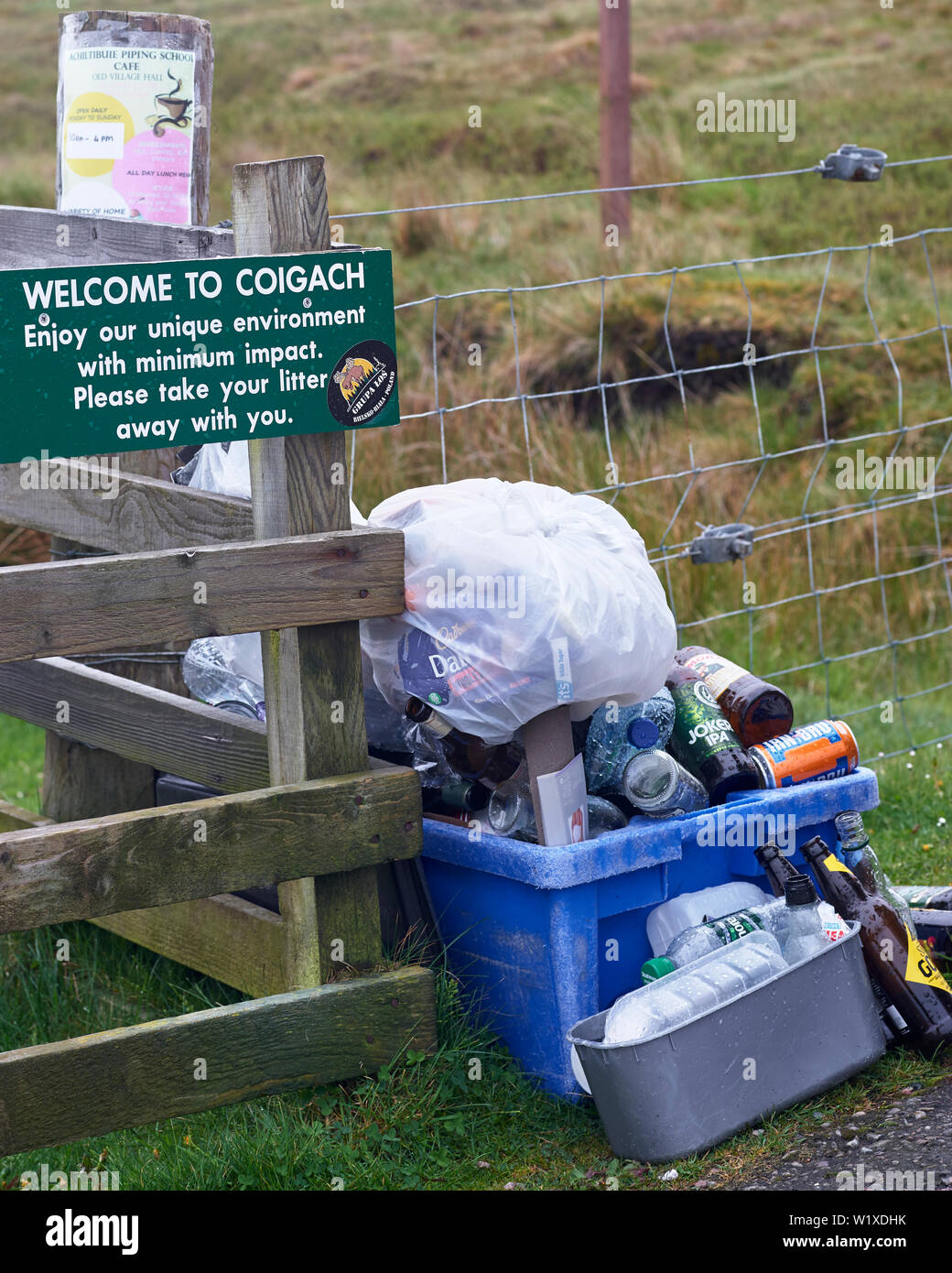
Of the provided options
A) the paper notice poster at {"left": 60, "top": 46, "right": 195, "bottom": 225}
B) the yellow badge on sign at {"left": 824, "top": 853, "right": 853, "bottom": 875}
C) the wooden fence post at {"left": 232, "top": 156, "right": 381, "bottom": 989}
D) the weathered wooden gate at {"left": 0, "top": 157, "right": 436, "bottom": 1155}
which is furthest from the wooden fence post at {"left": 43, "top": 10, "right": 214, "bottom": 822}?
the yellow badge on sign at {"left": 824, "top": 853, "right": 853, "bottom": 875}

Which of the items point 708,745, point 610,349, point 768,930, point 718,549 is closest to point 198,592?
point 708,745

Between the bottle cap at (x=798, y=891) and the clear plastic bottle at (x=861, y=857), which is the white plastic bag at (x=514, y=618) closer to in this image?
the bottle cap at (x=798, y=891)

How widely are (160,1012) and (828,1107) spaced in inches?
58.7

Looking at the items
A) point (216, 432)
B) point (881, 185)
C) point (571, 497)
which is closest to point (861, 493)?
point (571, 497)

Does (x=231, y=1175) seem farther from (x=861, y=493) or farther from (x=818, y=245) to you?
(x=818, y=245)

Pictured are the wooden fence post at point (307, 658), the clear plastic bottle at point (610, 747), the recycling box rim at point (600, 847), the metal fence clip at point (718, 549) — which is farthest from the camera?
the metal fence clip at point (718, 549)

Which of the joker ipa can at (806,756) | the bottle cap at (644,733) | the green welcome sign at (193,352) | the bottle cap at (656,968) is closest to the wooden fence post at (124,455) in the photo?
the green welcome sign at (193,352)

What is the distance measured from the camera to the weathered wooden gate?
8.12 feet

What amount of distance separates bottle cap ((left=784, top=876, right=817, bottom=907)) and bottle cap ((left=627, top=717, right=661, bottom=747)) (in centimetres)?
39

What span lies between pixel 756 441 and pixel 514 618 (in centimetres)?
584

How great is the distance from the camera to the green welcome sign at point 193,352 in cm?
247

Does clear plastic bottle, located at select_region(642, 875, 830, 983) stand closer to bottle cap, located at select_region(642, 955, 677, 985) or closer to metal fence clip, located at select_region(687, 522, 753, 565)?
bottle cap, located at select_region(642, 955, 677, 985)

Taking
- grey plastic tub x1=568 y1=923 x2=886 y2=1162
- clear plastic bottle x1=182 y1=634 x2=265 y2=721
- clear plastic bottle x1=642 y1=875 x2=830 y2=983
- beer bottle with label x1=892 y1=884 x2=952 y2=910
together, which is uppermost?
clear plastic bottle x1=182 y1=634 x2=265 y2=721

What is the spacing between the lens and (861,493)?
7398 millimetres
